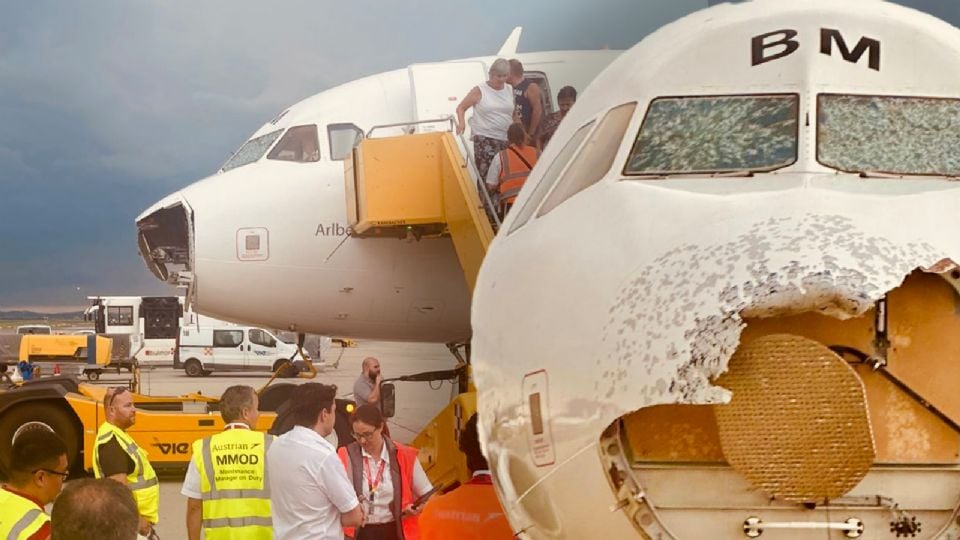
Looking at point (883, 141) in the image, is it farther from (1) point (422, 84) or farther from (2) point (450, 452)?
(1) point (422, 84)

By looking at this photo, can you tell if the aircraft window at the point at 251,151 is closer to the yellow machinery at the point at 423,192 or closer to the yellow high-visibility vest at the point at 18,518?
the yellow machinery at the point at 423,192

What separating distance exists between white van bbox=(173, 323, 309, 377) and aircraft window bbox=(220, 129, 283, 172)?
105 feet

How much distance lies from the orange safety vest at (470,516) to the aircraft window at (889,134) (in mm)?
2659

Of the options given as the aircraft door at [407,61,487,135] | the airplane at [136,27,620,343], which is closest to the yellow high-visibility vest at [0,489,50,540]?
the airplane at [136,27,620,343]

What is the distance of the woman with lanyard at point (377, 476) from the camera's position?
7.74 meters

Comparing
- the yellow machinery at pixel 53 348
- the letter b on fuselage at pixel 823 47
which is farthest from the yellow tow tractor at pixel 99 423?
the yellow machinery at pixel 53 348

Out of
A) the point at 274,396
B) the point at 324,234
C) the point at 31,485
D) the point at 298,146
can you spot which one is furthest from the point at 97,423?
the point at 31,485

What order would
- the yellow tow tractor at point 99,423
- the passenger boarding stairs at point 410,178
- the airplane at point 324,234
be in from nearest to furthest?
1. the passenger boarding stairs at point 410,178
2. the airplane at point 324,234
3. the yellow tow tractor at point 99,423

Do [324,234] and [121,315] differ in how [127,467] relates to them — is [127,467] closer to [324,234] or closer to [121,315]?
[324,234]

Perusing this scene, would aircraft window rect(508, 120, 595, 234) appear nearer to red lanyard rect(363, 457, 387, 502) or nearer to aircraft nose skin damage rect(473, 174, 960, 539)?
aircraft nose skin damage rect(473, 174, 960, 539)

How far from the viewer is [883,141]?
459cm

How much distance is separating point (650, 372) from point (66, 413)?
45.2 ft

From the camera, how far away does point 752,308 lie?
12.0 ft

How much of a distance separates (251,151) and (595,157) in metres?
8.09
